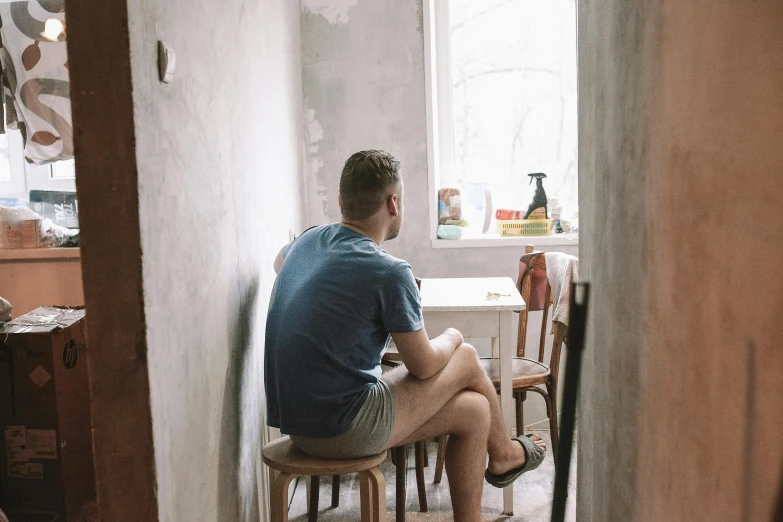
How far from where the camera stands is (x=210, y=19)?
181 centimetres

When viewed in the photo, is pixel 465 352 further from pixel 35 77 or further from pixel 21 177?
pixel 21 177

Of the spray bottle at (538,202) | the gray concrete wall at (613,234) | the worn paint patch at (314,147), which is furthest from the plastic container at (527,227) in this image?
the gray concrete wall at (613,234)

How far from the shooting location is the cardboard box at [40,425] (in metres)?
2.19

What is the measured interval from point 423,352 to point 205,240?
705 mm

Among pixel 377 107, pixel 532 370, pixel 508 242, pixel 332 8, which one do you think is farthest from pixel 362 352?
pixel 332 8

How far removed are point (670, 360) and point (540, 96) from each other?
3029 millimetres

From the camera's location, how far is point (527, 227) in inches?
144

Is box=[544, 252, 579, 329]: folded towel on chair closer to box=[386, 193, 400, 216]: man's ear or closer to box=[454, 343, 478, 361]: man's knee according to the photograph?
box=[454, 343, 478, 361]: man's knee

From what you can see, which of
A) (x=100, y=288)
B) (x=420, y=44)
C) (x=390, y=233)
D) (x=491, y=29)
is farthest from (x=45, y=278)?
(x=491, y=29)

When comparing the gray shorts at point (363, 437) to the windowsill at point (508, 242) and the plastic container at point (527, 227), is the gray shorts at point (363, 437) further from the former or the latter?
the plastic container at point (527, 227)

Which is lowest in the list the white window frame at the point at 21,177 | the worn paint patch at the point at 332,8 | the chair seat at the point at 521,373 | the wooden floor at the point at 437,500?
the wooden floor at the point at 437,500

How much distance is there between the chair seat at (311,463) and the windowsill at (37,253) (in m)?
1.36

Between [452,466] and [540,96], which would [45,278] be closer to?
[452,466]

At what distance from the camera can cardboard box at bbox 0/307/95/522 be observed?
2193 millimetres
